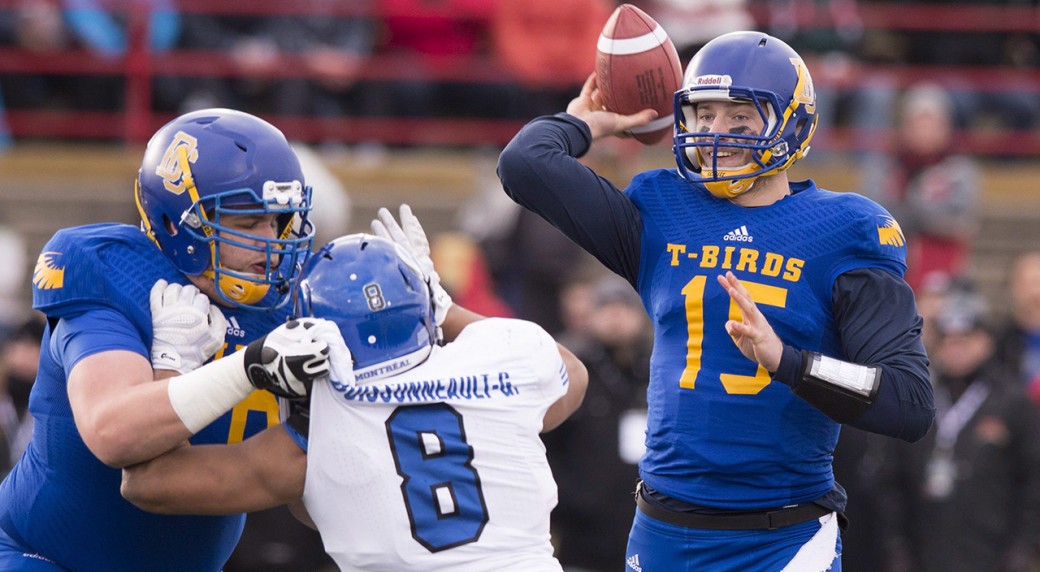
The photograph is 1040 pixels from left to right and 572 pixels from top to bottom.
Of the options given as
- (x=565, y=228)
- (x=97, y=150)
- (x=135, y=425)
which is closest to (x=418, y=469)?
(x=135, y=425)

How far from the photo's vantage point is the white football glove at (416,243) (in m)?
3.96

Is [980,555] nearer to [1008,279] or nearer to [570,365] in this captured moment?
[1008,279]

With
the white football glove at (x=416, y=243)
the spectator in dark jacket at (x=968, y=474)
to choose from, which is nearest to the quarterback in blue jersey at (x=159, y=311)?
the white football glove at (x=416, y=243)

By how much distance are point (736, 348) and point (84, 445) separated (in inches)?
67.0

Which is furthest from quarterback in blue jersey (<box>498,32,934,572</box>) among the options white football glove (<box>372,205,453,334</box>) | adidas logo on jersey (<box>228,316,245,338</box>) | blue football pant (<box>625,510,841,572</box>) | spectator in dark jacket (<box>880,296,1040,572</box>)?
spectator in dark jacket (<box>880,296,1040,572</box>)

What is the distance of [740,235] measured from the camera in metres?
3.97

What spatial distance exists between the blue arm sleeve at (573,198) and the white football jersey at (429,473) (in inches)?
27.9

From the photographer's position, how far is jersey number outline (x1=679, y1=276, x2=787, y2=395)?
12.8ft

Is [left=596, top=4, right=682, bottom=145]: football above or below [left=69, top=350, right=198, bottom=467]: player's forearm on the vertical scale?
above

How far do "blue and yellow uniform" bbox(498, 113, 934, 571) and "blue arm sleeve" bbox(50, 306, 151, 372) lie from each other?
3.77 feet

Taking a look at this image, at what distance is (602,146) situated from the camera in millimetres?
9172

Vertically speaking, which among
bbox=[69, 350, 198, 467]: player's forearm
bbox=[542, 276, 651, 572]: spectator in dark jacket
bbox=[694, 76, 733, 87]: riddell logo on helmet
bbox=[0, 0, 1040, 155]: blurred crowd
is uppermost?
bbox=[694, 76, 733, 87]: riddell logo on helmet

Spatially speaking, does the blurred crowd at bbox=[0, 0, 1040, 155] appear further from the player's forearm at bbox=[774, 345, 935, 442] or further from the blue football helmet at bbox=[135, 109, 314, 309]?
the player's forearm at bbox=[774, 345, 935, 442]

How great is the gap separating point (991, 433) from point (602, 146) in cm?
295
